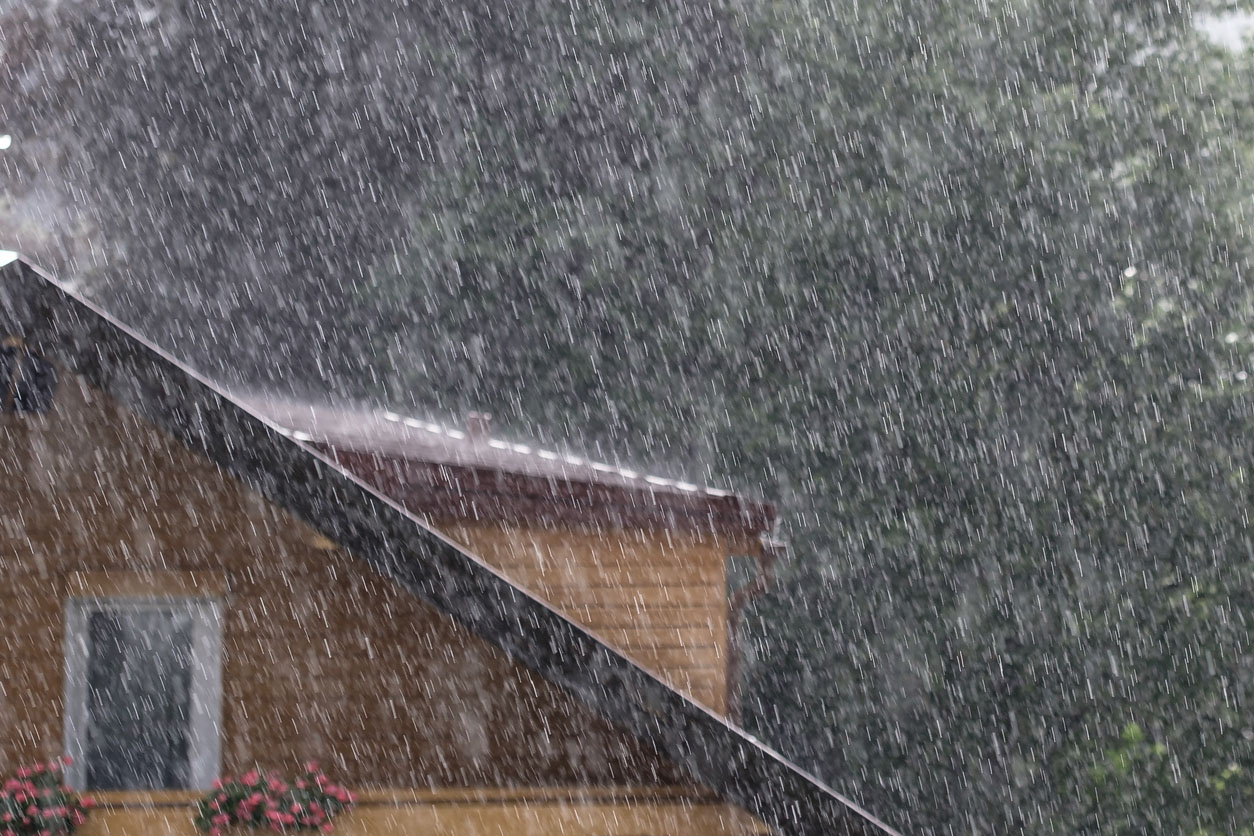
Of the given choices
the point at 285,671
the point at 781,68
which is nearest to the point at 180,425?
the point at 285,671

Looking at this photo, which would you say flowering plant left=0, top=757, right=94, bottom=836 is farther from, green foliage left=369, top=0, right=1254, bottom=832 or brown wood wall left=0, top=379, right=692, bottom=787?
green foliage left=369, top=0, right=1254, bottom=832

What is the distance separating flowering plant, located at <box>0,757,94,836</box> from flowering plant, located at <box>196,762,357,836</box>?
0.50 meters

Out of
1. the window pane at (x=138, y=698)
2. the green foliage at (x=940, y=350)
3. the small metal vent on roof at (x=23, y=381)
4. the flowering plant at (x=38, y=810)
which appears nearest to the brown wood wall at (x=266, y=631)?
the small metal vent on roof at (x=23, y=381)

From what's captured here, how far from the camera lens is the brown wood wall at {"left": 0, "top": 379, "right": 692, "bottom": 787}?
647 centimetres

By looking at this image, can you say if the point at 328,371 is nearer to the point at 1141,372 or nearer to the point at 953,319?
the point at 953,319

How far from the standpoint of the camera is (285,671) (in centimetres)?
655

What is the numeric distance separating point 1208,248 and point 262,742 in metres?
14.7

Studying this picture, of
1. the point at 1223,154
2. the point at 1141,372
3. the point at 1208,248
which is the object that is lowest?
the point at 1141,372

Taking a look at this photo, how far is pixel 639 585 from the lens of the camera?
818cm

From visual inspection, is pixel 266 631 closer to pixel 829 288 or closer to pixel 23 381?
pixel 23 381

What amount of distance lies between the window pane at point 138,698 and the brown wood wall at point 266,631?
173 millimetres

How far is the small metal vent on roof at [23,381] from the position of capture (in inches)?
247

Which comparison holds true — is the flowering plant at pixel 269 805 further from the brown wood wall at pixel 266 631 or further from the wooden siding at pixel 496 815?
the brown wood wall at pixel 266 631

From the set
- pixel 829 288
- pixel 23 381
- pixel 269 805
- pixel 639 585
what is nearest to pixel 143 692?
pixel 269 805
